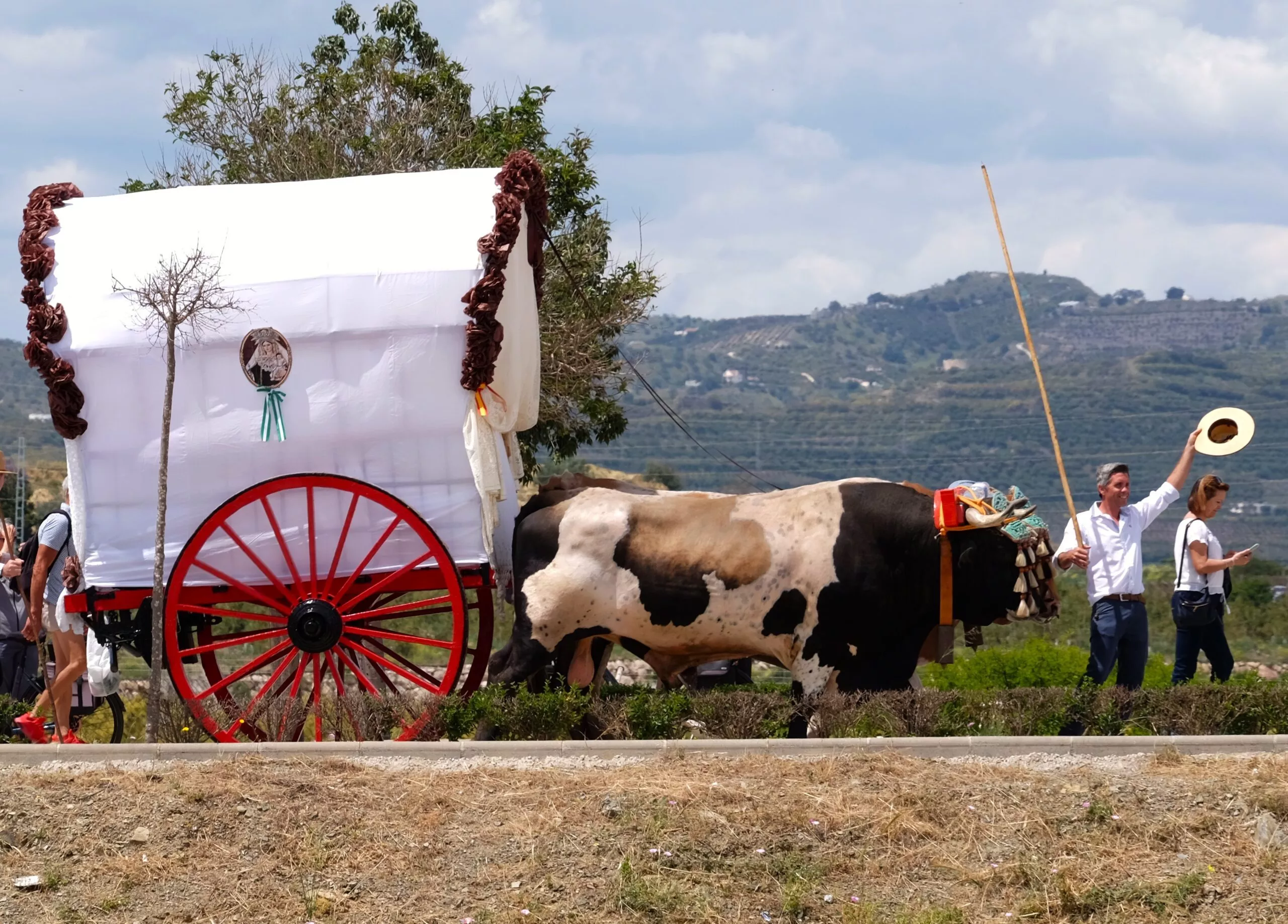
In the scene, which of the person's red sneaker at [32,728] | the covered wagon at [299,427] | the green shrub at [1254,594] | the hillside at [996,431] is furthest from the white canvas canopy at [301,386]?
the hillside at [996,431]

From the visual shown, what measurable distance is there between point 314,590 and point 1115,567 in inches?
182

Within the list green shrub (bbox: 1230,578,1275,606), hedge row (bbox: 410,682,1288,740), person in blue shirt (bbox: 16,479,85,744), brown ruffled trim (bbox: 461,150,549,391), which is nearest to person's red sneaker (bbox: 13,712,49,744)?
person in blue shirt (bbox: 16,479,85,744)

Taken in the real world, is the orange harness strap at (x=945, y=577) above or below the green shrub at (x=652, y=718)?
above

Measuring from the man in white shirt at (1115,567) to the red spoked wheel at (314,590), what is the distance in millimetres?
3538

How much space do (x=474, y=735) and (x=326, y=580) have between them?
122 centimetres

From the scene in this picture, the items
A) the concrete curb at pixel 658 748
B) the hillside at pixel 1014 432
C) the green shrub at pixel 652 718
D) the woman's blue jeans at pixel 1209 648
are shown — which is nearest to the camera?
the concrete curb at pixel 658 748

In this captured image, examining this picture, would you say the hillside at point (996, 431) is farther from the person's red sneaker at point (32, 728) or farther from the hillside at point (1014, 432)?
the person's red sneaker at point (32, 728)

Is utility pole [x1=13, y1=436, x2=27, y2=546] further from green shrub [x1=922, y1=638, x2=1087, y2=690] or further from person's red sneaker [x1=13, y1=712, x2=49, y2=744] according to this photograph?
person's red sneaker [x1=13, y1=712, x2=49, y2=744]

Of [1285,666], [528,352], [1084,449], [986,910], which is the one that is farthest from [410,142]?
[1084,449]

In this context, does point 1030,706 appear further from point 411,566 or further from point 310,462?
point 310,462

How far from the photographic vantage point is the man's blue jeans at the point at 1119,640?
31.2 feet

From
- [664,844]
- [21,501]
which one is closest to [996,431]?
[21,501]

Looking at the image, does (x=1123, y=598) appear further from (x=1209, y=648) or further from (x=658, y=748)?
(x=658, y=748)

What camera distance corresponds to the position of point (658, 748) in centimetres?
820
